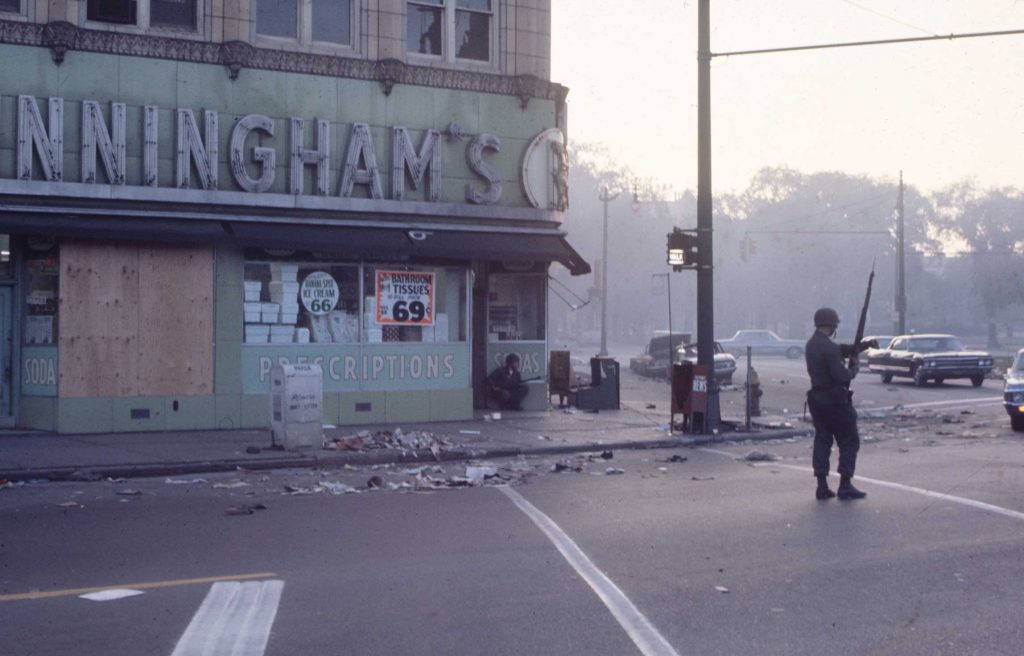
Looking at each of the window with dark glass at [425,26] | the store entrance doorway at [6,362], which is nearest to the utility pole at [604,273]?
the window with dark glass at [425,26]

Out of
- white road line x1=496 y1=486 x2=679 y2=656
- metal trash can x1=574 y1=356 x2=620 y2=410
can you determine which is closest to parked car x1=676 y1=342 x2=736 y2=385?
metal trash can x1=574 y1=356 x2=620 y2=410

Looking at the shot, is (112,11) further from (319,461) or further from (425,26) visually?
(319,461)

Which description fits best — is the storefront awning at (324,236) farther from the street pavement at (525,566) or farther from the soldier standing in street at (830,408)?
the soldier standing in street at (830,408)

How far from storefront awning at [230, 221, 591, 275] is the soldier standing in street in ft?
30.6

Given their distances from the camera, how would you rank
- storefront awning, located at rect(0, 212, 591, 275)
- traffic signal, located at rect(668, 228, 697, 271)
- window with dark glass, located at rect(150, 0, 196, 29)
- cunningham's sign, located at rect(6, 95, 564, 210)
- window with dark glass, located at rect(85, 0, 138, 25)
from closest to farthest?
storefront awning, located at rect(0, 212, 591, 275), cunningham's sign, located at rect(6, 95, 564, 210), window with dark glass, located at rect(85, 0, 138, 25), window with dark glass, located at rect(150, 0, 196, 29), traffic signal, located at rect(668, 228, 697, 271)

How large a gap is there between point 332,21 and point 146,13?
10.6 feet

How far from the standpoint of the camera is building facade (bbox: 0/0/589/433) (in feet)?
56.5

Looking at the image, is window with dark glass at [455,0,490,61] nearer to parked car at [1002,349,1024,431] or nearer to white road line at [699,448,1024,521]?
white road line at [699,448,1024,521]

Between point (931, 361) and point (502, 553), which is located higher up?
point (931, 361)

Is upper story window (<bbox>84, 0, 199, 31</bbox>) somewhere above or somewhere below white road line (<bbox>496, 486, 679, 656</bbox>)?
above

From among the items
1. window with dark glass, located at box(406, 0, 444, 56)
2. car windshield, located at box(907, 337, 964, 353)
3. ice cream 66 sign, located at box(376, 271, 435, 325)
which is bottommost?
car windshield, located at box(907, 337, 964, 353)

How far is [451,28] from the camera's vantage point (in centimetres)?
2033

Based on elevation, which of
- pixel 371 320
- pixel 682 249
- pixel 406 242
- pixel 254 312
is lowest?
pixel 371 320

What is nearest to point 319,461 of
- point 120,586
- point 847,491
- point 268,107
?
point 268,107
